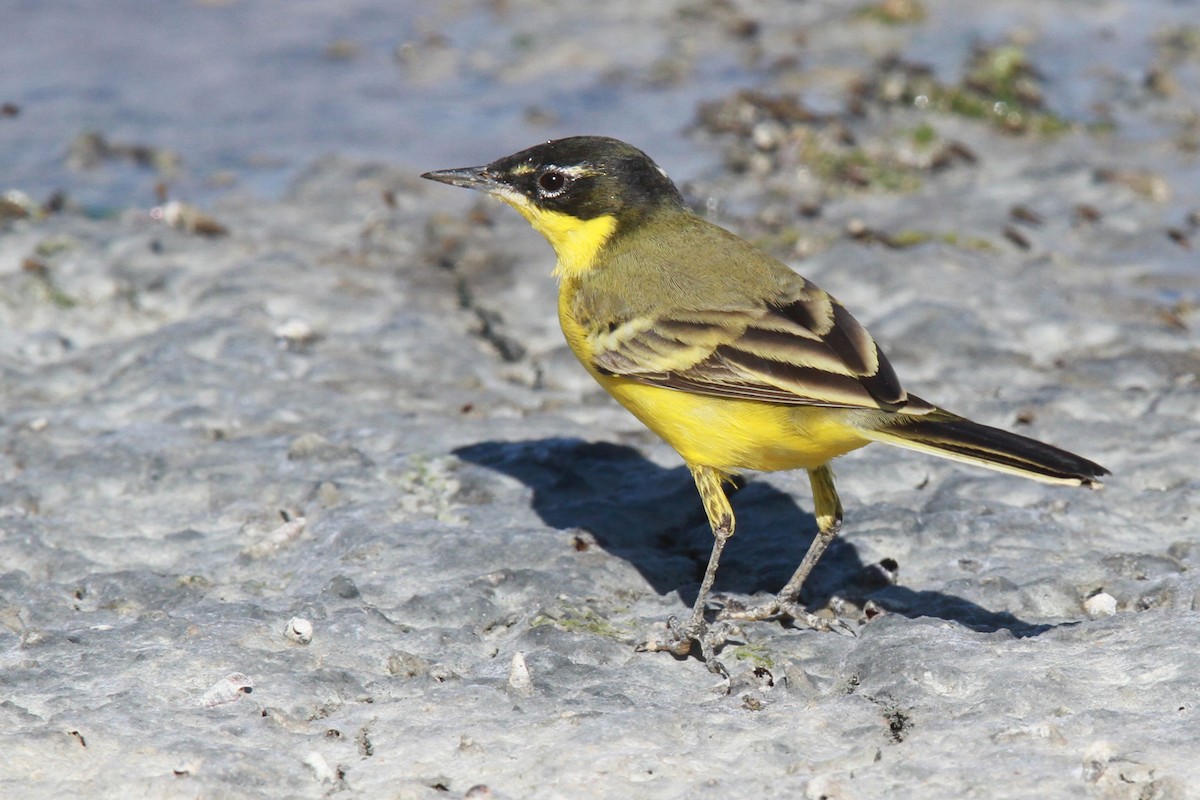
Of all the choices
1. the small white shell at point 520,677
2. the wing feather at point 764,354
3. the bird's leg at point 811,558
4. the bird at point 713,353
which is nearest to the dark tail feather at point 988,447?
the bird at point 713,353

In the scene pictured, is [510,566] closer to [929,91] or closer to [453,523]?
[453,523]

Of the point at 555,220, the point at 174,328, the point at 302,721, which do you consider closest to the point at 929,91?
the point at 555,220

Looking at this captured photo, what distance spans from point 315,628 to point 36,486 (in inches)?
80.7

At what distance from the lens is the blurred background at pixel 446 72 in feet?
36.1

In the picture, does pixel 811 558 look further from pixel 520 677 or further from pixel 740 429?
pixel 520 677

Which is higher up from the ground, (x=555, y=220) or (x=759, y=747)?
(x=555, y=220)

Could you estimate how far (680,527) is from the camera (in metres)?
6.72

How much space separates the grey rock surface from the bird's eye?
4.44 feet

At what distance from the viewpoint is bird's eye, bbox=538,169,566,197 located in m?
6.70

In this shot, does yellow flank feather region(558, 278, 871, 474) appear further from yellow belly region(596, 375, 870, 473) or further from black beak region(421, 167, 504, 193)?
black beak region(421, 167, 504, 193)

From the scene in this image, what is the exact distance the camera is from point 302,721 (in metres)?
4.81

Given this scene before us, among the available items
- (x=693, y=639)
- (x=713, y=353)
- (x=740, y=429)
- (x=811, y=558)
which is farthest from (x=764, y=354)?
(x=693, y=639)

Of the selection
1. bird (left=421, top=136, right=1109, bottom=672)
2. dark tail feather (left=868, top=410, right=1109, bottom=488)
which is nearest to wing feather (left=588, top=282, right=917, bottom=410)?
bird (left=421, top=136, right=1109, bottom=672)

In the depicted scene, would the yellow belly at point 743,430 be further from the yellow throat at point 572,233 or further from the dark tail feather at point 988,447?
the yellow throat at point 572,233
